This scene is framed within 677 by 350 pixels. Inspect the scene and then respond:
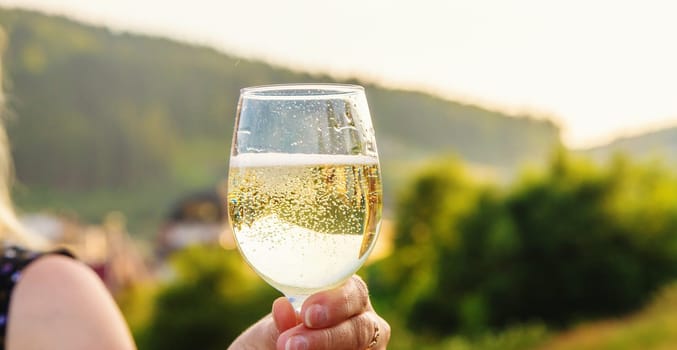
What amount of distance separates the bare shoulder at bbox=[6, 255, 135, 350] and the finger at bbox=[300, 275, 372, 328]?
0.73 m

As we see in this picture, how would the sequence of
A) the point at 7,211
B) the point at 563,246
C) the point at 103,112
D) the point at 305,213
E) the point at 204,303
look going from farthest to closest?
the point at 103,112, the point at 204,303, the point at 563,246, the point at 7,211, the point at 305,213

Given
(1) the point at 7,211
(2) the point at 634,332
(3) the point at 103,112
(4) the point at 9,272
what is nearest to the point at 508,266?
(2) the point at 634,332

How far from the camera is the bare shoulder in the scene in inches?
77.9

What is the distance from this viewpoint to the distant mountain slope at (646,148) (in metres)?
23.9

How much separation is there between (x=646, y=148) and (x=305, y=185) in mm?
25464

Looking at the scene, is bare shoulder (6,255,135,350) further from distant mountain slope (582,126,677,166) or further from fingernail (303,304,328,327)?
distant mountain slope (582,126,677,166)

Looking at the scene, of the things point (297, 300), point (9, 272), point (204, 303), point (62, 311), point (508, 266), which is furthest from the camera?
point (204, 303)

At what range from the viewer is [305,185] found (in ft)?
4.58

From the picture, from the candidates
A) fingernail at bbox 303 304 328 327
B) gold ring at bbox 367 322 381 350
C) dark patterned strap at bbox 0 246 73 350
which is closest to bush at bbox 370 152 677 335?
dark patterned strap at bbox 0 246 73 350

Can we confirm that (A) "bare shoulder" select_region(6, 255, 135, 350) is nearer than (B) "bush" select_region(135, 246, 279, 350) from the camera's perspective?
Yes

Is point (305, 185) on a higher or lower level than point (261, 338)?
higher

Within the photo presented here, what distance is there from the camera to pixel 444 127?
56781 millimetres

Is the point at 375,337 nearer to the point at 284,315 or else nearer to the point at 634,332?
the point at 284,315

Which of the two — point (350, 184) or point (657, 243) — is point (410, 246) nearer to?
point (657, 243)
